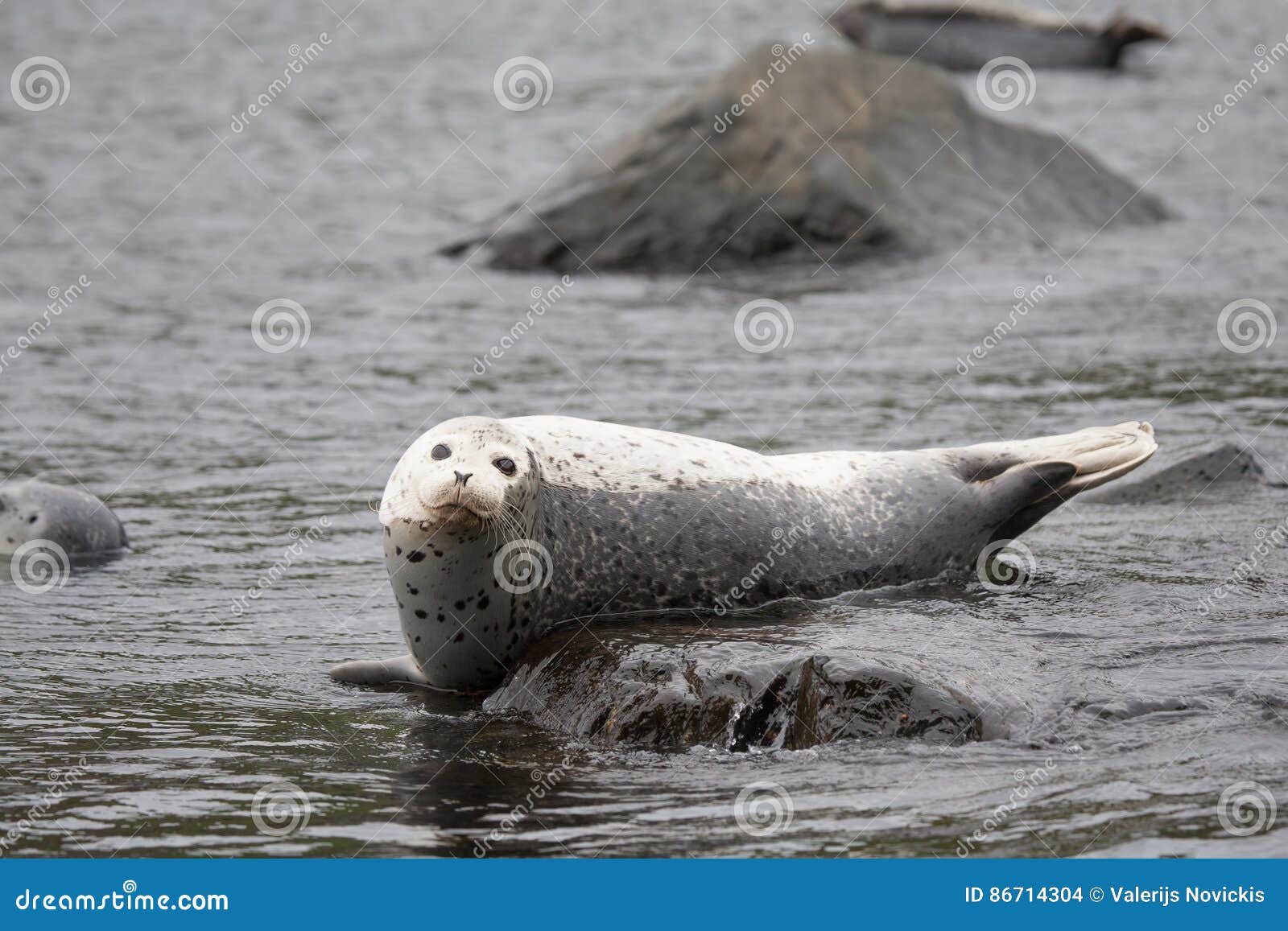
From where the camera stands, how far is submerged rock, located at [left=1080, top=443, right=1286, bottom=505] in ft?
30.2

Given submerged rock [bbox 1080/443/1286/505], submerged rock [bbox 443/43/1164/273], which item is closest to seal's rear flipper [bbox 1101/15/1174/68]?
submerged rock [bbox 443/43/1164/273]

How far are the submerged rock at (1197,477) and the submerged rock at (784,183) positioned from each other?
6772mm

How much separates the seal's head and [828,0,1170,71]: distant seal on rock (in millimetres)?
23018

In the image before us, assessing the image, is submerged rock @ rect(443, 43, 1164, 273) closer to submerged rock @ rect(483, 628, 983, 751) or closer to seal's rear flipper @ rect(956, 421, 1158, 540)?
seal's rear flipper @ rect(956, 421, 1158, 540)

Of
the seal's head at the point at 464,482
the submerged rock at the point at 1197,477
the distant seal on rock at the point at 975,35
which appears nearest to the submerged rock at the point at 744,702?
the seal's head at the point at 464,482

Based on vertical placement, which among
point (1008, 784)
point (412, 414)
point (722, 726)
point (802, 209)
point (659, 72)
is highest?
point (659, 72)

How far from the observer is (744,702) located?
19.6 feet

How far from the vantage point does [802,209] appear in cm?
1574

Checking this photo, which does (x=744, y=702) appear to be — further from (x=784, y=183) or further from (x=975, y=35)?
(x=975, y=35)

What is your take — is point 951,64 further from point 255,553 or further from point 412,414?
point 255,553

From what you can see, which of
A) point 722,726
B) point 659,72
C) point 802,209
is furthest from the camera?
point 659,72

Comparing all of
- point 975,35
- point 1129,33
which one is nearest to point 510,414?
point 975,35

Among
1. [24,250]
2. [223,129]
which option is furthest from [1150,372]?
[223,129]

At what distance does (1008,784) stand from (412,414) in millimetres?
6870
